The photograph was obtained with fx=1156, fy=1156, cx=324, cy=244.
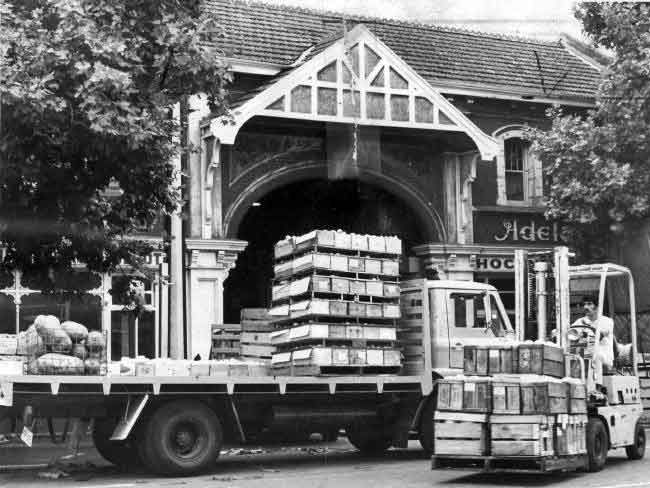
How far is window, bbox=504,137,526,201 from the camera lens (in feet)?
87.1

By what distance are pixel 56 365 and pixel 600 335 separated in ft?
22.9

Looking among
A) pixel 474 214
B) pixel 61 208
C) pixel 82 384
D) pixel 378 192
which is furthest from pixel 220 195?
pixel 82 384

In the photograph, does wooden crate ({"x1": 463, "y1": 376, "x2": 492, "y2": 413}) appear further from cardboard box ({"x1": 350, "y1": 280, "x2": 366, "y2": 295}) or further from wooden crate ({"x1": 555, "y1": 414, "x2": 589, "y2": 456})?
cardboard box ({"x1": 350, "y1": 280, "x2": 366, "y2": 295})

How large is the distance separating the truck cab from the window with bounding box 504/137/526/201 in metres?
10.2

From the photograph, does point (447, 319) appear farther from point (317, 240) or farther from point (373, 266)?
point (317, 240)

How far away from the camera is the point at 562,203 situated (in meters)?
24.3

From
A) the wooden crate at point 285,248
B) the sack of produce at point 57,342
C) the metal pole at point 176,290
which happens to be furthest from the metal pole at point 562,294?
the metal pole at point 176,290

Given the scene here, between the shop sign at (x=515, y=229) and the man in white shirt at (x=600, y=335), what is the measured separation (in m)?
10.4

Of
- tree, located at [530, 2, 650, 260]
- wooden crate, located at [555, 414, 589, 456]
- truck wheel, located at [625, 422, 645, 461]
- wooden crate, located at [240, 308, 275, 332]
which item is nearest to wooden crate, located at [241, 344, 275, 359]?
wooden crate, located at [240, 308, 275, 332]

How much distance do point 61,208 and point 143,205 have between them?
141 centimetres

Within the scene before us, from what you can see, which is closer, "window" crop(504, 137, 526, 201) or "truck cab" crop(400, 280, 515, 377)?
"truck cab" crop(400, 280, 515, 377)

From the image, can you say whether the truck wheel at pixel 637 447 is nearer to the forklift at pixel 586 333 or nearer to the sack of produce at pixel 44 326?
the forklift at pixel 586 333

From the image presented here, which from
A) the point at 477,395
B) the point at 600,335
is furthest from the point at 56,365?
the point at 600,335

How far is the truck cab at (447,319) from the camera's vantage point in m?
16.0
